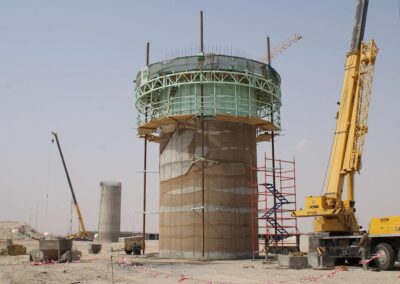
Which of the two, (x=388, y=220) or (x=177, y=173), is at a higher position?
(x=177, y=173)

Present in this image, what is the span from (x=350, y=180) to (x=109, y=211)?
218ft

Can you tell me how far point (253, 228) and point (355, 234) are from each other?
30.1 ft

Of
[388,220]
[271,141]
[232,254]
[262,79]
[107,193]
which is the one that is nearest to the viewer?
[388,220]

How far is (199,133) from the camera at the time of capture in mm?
35875

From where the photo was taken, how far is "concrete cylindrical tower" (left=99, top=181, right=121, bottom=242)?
8819cm

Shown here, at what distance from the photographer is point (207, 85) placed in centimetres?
3650

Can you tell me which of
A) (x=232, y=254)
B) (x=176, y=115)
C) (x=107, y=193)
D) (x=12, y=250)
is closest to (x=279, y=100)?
(x=176, y=115)

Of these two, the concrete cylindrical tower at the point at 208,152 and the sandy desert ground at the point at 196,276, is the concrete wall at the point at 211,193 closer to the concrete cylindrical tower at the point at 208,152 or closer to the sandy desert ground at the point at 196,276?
the concrete cylindrical tower at the point at 208,152

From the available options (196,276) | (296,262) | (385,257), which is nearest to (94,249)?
(296,262)

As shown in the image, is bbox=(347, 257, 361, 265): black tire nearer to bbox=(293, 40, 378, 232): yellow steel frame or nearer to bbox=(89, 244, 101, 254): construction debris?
bbox=(293, 40, 378, 232): yellow steel frame

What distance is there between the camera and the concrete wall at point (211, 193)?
114 ft

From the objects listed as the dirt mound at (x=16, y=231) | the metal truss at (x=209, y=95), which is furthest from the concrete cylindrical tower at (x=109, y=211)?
the metal truss at (x=209, y=95)

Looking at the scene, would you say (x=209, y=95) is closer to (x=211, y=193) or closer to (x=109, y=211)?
(x=211, y=193)

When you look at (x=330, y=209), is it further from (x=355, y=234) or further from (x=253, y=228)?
(x=253, y=228)
